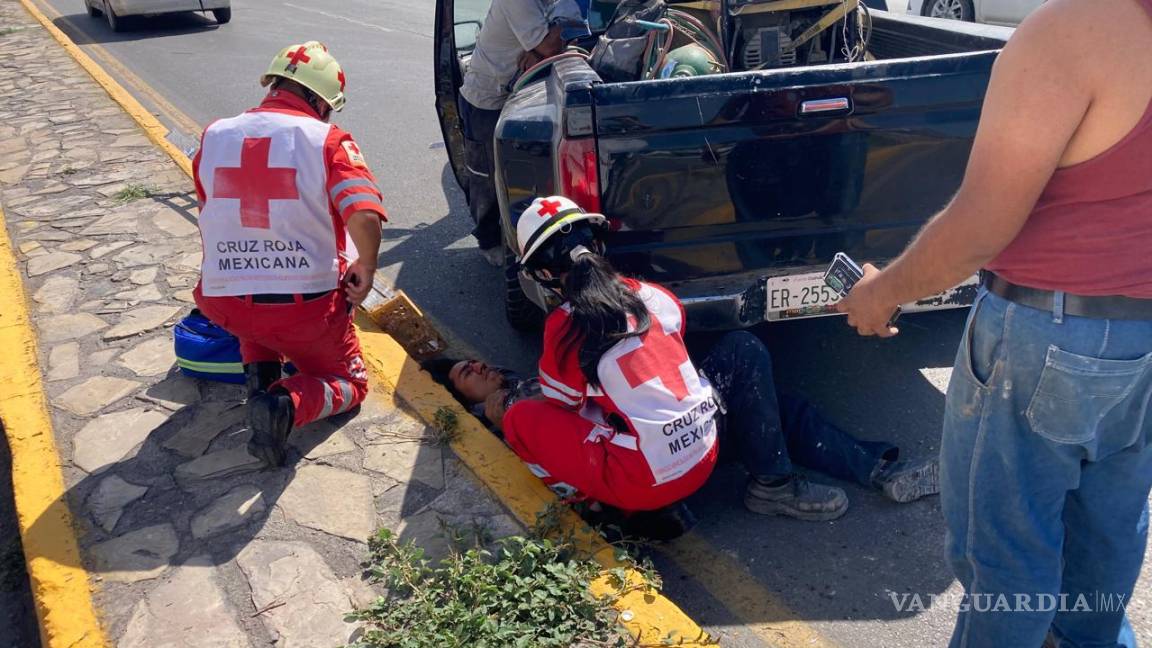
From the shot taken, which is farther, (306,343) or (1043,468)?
(306,343)

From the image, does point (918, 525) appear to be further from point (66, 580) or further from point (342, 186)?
point (66, 580)

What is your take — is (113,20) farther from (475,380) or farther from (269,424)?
(269,424)

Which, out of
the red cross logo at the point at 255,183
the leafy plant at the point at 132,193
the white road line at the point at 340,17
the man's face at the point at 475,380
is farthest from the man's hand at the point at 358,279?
the white road line at the point at 340,17

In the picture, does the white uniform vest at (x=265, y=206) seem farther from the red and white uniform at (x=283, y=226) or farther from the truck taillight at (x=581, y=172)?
the truck taillight at (x=581, y=172)

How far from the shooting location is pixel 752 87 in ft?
11.0

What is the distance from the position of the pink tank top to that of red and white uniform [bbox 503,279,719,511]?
4.25ft

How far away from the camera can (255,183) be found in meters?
3.55

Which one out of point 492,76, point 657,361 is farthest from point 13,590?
point 492,76

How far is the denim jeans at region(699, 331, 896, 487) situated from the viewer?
3367 mm

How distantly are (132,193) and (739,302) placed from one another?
16.0 feet

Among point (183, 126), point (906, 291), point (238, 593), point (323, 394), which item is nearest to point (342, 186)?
point (323, 394)

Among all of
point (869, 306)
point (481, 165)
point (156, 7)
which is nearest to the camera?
point (869, 306)

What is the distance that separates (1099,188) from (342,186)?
2.56 meters

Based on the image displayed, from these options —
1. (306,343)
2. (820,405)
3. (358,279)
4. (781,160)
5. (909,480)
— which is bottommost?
(820,405)
